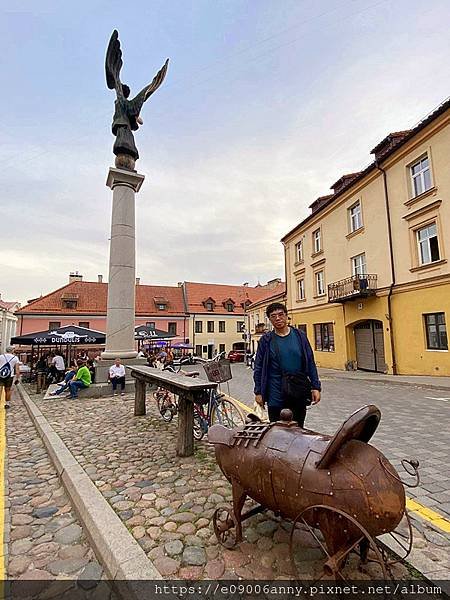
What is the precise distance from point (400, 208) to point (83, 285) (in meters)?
33.3

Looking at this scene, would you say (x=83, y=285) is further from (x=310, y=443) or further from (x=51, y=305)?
(x=310, y=443)

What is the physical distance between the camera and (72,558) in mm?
2400

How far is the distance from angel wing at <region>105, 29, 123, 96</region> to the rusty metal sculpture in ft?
44.1

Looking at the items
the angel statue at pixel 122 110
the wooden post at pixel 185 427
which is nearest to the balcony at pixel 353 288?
the angel statue at pixel 122 110

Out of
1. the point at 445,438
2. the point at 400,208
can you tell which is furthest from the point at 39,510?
the point at 400,208

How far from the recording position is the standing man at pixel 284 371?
9.59ft

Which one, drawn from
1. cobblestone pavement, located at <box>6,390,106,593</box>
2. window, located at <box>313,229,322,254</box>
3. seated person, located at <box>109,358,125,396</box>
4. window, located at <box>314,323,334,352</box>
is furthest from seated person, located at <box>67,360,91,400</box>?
window, located at <box>313,229,322,254</box>

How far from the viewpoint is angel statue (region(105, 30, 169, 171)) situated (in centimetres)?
1148

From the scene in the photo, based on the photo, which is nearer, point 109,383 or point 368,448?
point 368,448

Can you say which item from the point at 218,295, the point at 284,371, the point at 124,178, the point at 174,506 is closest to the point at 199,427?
the point at 174,506

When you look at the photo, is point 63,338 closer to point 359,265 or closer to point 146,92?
point 146,92

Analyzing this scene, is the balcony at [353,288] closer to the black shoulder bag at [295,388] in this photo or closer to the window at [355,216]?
the window at [355,216]

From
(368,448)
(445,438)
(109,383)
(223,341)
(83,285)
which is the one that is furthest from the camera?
(223,341)

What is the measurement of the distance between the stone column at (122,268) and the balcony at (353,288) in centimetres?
1137
